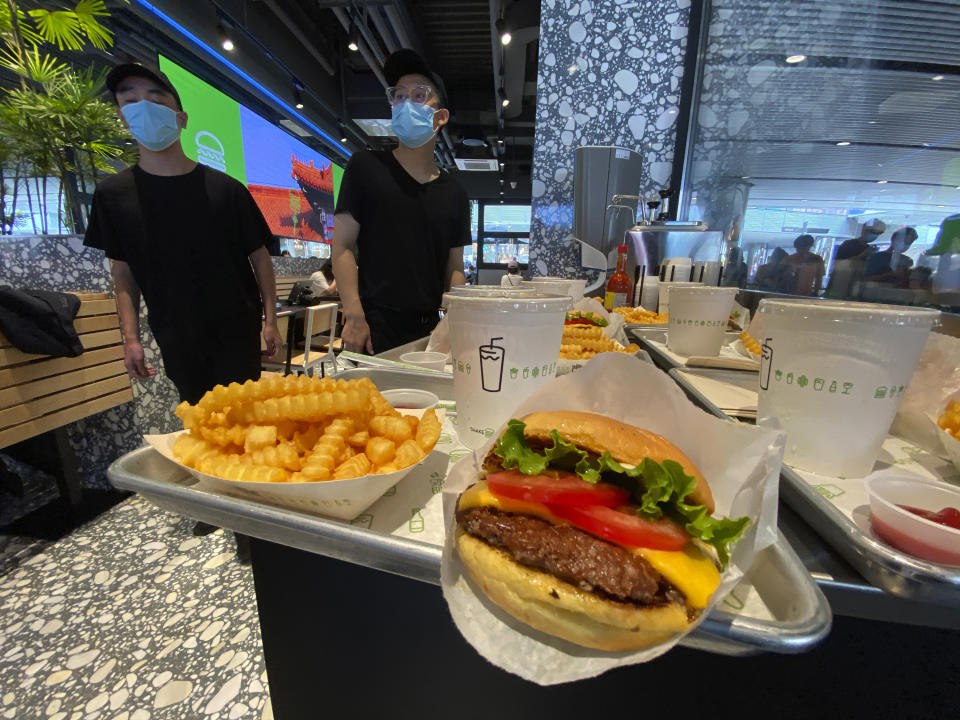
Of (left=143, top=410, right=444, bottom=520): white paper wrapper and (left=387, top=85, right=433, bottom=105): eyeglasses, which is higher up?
(left=387, top=85, right=433, bottom=105): eyeglasses

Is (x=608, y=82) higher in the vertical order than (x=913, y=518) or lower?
higher

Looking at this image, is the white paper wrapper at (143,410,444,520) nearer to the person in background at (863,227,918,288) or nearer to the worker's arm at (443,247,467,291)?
the worker's arm at (443,247,467,291)

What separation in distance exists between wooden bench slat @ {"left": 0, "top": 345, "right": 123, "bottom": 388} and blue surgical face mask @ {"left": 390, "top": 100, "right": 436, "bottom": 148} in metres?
2.17

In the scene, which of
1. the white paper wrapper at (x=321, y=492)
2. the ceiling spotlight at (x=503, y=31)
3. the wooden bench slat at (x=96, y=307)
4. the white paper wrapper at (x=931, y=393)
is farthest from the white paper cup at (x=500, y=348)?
the ceiling spotlight at (x=503, y=31)

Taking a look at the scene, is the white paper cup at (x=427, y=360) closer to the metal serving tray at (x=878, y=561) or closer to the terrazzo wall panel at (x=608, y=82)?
the metal serving tray at (x=878, y=561)

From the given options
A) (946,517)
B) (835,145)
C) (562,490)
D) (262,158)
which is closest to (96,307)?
(562,490)

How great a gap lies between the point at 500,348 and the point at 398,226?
1.57 metres

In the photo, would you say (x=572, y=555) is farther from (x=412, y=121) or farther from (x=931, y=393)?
(x=412, y=121)

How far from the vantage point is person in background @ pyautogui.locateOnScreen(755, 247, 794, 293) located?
2341mm

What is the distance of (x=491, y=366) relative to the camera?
2.35ft

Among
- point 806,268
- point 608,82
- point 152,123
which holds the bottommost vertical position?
point 806,268

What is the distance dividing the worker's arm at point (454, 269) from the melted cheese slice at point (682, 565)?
190 cm

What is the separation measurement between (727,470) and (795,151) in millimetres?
2945

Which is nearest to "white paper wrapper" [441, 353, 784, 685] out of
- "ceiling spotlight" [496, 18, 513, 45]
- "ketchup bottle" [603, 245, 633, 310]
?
"ketchup bottle" [603, 245, 633, 310]
